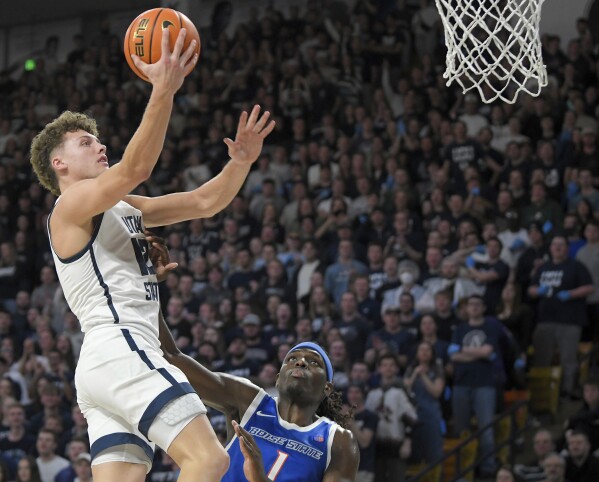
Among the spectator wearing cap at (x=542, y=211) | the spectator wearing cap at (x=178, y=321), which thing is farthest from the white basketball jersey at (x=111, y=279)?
the spectator wearing cap at (x=542, y=211)

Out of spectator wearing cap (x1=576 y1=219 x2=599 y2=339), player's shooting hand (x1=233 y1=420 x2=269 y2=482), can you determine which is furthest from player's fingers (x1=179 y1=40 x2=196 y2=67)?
spectator wearing cap (x1=576 y1=219 x2=599 y2=339)

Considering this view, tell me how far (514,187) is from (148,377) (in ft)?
23.4

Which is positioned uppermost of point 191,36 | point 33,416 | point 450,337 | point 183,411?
point 191,36

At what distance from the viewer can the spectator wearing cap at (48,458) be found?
9.63 m

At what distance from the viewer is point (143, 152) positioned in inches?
156

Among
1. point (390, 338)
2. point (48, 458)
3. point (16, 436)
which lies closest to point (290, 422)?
point (390, 338)

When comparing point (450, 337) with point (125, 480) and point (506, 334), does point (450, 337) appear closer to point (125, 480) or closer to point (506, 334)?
point (506, 334)

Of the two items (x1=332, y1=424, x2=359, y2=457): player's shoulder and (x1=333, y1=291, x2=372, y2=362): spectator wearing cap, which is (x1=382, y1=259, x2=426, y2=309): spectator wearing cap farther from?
(x1=332, y1=424, x2=359, y2=457): player's shoulder

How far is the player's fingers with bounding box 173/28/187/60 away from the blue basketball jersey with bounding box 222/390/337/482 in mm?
1943

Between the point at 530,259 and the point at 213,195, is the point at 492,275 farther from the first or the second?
the point at 213,195

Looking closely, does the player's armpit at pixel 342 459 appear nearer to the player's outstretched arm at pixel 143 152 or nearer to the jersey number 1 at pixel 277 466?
the jersey number 1 at pixel 277 466

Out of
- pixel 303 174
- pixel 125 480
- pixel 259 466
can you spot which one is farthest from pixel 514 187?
pixel 125 480

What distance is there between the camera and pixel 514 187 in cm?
1059

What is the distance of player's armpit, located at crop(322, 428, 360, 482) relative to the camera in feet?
16.8
